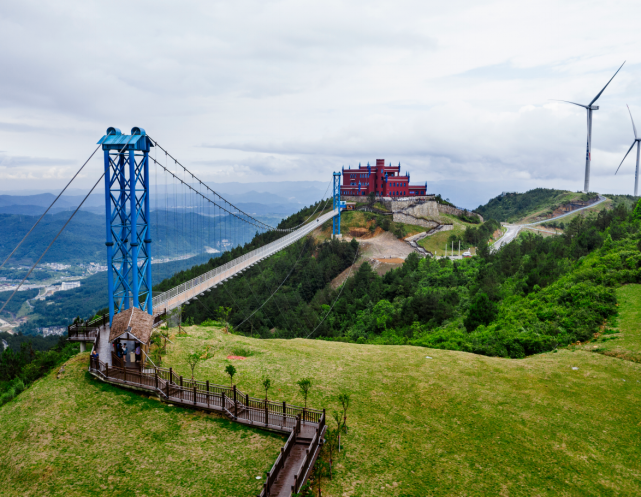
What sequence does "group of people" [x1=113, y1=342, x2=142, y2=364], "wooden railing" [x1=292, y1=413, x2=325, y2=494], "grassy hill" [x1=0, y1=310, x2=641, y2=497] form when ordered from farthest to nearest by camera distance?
"group of people" [x1=113, y1=342, x2=142, y2=364]
"grassy hill" [x1=0, y1=310, x2=641, y2=497]
"wooden railing" [x1=292, y1=413, x2=325, y2=494]

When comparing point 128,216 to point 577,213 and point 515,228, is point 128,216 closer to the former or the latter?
point 515,228

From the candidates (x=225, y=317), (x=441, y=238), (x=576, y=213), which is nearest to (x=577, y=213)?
(x=576, y=213)

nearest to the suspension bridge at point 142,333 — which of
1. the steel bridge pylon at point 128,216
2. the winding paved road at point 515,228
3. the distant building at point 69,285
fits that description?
the steel bridge pylon at point 128,216

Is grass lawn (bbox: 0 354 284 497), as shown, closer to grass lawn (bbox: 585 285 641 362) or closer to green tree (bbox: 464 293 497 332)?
grass lawn (bbox: 585 285 641 362)

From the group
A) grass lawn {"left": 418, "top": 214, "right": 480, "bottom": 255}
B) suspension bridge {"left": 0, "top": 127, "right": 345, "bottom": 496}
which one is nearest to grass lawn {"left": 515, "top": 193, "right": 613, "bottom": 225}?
grass lawn {"left": 418, "top": 214, "right": 480, "bottom": 255}

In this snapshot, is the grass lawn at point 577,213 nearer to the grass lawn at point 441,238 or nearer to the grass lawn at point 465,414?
the grass lawn at point 441,238
